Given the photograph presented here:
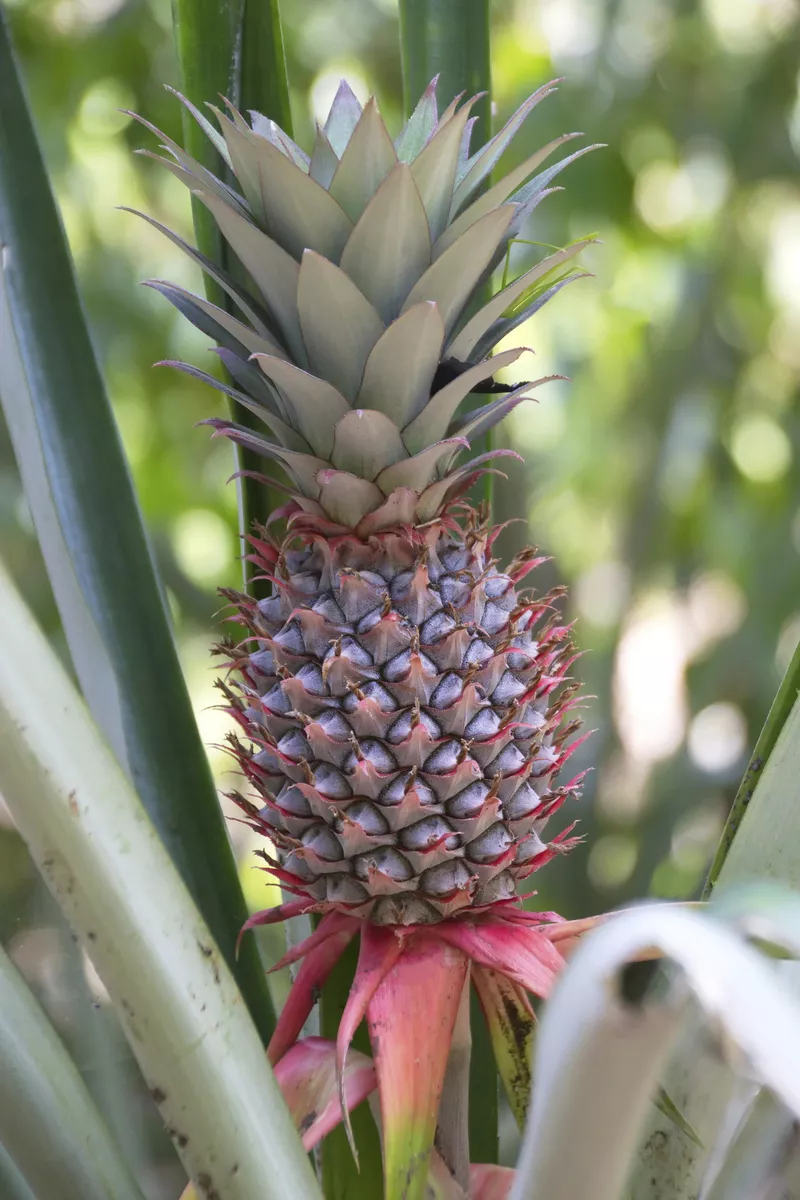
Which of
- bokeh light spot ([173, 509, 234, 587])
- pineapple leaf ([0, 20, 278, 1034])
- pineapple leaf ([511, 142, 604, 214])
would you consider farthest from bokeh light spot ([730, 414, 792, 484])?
pineapple leaf ([0, 20, 278, 1034])

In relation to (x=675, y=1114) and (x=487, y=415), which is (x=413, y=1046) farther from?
(x=487, y=415)

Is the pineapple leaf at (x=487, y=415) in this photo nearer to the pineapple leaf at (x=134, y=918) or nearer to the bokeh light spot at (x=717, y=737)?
the pineapple leaf at (x=134, y=918)

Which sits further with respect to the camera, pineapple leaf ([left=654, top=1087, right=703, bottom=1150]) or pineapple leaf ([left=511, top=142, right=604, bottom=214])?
pineapple leaf ([left=511, top=142, right=604, bottom=214])

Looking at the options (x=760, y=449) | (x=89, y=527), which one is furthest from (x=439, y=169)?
(x=760, y=449)

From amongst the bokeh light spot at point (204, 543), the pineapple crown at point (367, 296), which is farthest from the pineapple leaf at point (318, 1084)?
the bokeh light spot at point (204, 543)

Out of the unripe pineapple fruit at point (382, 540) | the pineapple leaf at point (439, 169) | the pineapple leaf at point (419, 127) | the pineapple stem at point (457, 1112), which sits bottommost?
the pineapple stem at point (457, 1112)

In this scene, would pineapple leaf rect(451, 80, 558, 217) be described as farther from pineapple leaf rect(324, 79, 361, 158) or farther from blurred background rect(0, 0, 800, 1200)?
blurred background rect(0, 0, 800, 1200)

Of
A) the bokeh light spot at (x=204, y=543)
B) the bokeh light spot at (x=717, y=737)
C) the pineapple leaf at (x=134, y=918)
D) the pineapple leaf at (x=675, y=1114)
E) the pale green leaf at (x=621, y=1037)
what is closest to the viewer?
the pale green leaf at (x=621, y=1037)

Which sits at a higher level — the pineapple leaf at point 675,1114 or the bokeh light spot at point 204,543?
the bokeh light spot at point 204,543
